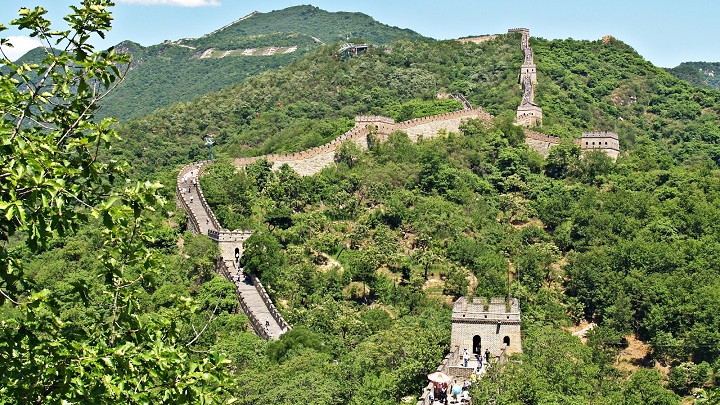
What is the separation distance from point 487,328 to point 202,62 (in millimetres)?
145897

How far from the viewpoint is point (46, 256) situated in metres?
54.5

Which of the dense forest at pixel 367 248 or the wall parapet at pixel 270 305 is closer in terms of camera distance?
the dense forest at pixel 367 248

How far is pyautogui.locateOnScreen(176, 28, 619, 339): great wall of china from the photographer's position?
47938 millimetres

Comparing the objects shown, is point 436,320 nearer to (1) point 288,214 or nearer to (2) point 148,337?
(1) point 288,214

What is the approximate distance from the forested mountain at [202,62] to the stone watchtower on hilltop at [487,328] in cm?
12139

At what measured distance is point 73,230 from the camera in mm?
11867

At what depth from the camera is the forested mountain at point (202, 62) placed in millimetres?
162875

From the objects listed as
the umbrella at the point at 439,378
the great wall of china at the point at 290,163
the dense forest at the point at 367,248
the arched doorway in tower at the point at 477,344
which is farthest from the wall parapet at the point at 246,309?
the umbrella at the point at 439,378

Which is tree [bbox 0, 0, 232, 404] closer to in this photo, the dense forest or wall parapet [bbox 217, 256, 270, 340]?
the dense forest

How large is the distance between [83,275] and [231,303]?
25.2 feet

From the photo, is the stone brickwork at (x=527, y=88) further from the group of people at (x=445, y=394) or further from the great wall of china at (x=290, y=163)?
the group of people at (x=445, y=394)

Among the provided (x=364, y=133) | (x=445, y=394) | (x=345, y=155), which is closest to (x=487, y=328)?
(x=445, y=394)

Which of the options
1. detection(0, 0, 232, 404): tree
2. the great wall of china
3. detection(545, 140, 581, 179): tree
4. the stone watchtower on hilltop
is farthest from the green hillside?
detection(0, 0, 232, 404): tree

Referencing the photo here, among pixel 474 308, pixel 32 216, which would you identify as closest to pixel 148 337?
pixel 32 216
